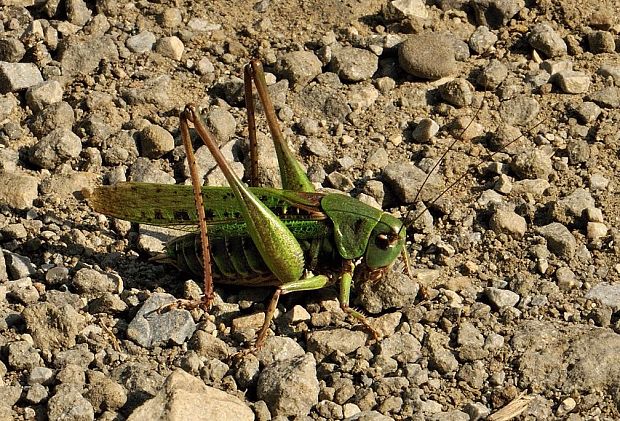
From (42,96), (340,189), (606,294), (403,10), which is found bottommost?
(606,294)

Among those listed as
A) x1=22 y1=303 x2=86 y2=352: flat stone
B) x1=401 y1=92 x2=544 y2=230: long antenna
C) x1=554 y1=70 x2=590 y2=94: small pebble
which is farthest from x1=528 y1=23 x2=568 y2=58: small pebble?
x1=22 y1=303 x2=86 y2=352: flat stone

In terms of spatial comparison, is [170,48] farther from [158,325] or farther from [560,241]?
[560,241]

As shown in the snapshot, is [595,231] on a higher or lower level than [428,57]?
lower

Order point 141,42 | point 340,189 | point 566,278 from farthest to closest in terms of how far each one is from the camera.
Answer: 1. point 141,42
2. point 340,189
3. point 566,278

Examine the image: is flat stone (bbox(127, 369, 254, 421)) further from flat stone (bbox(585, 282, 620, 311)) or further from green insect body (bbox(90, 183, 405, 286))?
flat stone (bbox(585, 282, 620, 311))

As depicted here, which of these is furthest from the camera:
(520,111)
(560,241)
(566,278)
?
(520,111)

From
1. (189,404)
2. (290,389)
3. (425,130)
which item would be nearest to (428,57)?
(425,130)

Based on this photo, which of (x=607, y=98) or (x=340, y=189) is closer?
(x=340, y=189)
